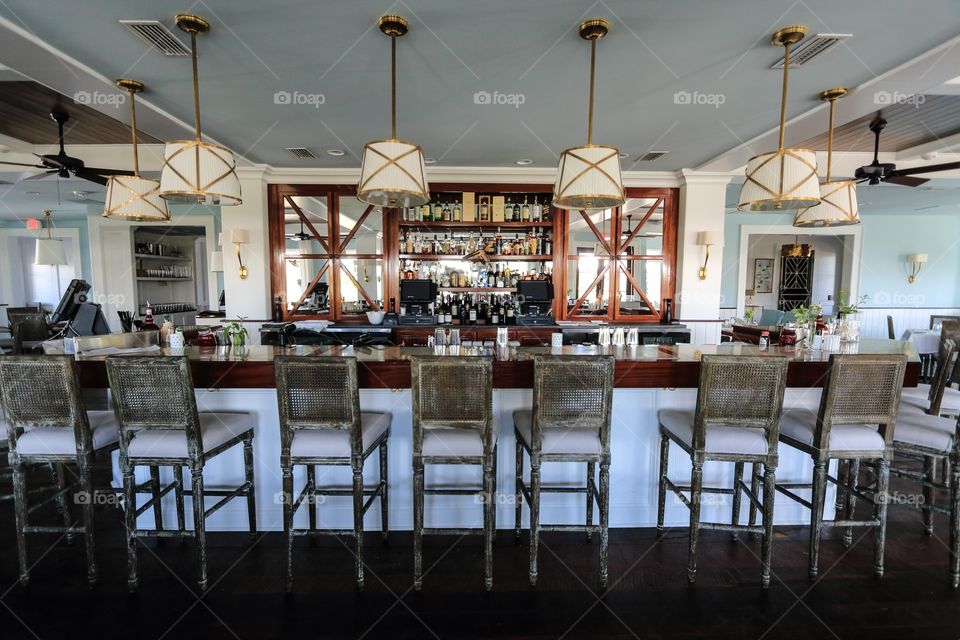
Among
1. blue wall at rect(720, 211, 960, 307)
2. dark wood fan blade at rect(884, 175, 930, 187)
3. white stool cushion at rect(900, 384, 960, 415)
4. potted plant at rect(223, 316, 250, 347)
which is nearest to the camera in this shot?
white stool cushion at rect(900, 384, 960, 415)

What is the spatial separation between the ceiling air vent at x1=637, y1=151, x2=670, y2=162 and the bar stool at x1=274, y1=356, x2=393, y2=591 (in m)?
4.06

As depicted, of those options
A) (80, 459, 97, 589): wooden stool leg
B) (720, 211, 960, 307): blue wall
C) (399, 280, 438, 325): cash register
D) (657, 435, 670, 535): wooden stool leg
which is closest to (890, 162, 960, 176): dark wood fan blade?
(657, 435, 670, 535): wooden stool leg

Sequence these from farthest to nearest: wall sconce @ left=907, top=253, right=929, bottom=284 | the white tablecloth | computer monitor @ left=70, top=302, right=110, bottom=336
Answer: wall sconce @ left=907, top=253, right=929, bottom=284, the white tablecloth, computer monitor @ left=70, top=302, right=110, bottom=336

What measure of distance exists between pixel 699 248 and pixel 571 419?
14.0 ft

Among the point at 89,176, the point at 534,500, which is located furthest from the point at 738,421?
the point at 89,176

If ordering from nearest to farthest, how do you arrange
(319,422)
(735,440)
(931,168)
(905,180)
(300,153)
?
(319,422) → (735,440) → (931,168) → (905,180) → (300,153)

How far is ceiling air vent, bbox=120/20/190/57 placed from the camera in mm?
2344

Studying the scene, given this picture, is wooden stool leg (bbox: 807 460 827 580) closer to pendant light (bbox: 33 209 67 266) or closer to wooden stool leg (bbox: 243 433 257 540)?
wooden stool leg (bbox: 243 433 257 540)

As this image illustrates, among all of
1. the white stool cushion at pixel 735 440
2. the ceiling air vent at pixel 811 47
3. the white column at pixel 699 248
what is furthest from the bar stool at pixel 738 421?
the white column at pixel 699 248

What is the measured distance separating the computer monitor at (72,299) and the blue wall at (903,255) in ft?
31.6

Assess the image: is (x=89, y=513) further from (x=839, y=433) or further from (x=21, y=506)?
(x=839, y=433)

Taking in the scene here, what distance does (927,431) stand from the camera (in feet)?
7.40

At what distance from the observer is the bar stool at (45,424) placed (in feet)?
6.44

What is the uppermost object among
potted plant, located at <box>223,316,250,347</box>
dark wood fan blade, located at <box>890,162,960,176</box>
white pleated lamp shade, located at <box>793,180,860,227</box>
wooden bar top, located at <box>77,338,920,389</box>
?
dark wood fan blade, located at <box>890,162,960,176</box>
